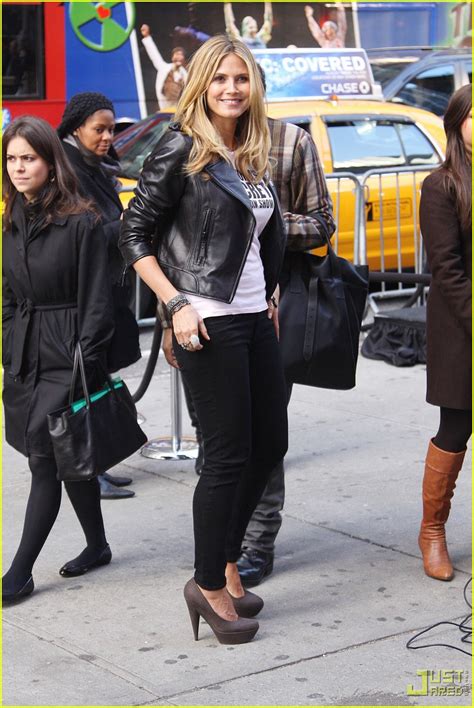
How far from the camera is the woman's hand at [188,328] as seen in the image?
3787 mm

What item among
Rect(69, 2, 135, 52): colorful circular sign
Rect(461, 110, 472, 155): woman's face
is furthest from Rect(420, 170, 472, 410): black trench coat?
Rect(69, 2, 135, 52): colorful circular sign

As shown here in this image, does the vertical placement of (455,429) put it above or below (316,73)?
below

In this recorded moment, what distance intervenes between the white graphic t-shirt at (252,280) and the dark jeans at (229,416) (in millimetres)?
29

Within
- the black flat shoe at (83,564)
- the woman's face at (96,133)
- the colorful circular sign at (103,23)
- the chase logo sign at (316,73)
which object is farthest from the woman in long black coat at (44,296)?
the colorful circular sign at (103,23)

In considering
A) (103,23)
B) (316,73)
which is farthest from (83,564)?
(103,23)

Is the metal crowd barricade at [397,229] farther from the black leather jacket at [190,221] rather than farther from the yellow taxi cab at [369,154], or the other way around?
the black leather jacket at [190,221]

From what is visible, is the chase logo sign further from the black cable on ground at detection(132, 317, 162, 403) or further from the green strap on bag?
the green strap on bag

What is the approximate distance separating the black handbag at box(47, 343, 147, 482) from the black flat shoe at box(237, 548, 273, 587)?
0.60 metres

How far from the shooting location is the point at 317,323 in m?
4.78

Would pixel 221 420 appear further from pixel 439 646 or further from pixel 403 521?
pixel 403 521

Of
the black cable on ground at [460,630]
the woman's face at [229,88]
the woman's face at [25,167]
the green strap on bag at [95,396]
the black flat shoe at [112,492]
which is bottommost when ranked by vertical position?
the black cable on ground at [460,630]

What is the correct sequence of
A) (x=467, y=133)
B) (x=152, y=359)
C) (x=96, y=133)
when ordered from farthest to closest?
(x=152, y=359) < (x=96, y=133) < (x=467, y=133)

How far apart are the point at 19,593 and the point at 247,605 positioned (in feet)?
2.94

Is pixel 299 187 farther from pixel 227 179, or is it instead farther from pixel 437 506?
pixel 437 506
